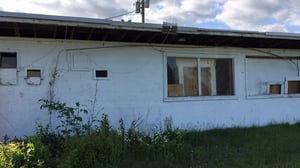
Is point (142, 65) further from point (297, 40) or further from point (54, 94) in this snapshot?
point (297, 40)

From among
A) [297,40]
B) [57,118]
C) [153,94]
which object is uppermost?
[297,40]

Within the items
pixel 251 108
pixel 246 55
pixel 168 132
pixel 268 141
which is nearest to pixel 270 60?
pixel 246 55

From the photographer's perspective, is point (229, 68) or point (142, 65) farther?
point (229, 68)

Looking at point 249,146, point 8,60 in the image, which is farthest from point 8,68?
point 249,146

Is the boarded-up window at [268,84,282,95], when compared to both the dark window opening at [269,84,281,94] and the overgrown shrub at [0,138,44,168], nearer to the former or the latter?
the dark window opening at [269,84,281,94]

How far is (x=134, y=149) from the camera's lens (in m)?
6.02

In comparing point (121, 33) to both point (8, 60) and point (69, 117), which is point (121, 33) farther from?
point (8, 60)

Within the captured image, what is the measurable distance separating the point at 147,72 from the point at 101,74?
3.84 ft

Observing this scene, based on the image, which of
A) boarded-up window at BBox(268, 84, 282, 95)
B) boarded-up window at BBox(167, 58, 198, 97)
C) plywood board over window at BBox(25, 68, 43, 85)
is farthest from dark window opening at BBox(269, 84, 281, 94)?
plywood board over window at BBox(25, 68, 43, 85)

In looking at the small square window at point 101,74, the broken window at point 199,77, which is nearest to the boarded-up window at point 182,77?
the broken window at point 199,77

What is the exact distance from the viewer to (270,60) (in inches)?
372

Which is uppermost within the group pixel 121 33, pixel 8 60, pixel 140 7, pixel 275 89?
pixel 140 7

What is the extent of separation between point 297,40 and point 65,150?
258 inches

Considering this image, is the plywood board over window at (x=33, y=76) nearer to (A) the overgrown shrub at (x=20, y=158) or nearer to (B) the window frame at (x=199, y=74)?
(A) the overgrown shrub at (x=20, y=158)
